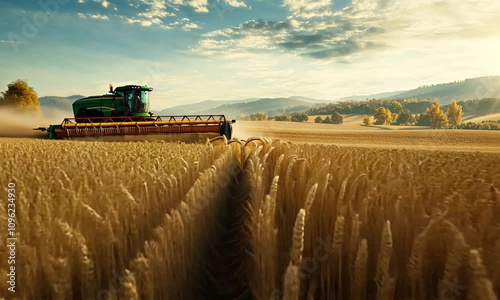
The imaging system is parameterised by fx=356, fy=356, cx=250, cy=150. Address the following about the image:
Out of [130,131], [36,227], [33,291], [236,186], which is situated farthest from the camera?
[130,131]

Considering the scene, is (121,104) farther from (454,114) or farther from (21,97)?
(454,114)

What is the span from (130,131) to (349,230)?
14.0m

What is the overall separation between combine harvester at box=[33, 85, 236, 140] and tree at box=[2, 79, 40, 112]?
3467 cm

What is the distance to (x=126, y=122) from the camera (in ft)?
49.4

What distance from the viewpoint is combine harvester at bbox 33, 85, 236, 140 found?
14656mm

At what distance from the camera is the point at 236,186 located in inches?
231

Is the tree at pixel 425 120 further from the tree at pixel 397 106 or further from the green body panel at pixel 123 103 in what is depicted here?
the green body panel at pixel 123 103

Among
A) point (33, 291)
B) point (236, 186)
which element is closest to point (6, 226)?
point (33, 291)

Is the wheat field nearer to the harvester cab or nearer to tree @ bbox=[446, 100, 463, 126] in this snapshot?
the harvester cab

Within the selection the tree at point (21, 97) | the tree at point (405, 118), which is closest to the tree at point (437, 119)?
the tree at point (405, 118)

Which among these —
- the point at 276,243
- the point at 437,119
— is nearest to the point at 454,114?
the point at 437,119

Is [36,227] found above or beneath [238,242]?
above

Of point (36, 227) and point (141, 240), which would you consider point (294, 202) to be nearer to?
point (141, 240)

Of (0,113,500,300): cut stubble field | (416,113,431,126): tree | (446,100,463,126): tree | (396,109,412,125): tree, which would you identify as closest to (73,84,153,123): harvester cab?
(0,113,500,300): cut stubble field
